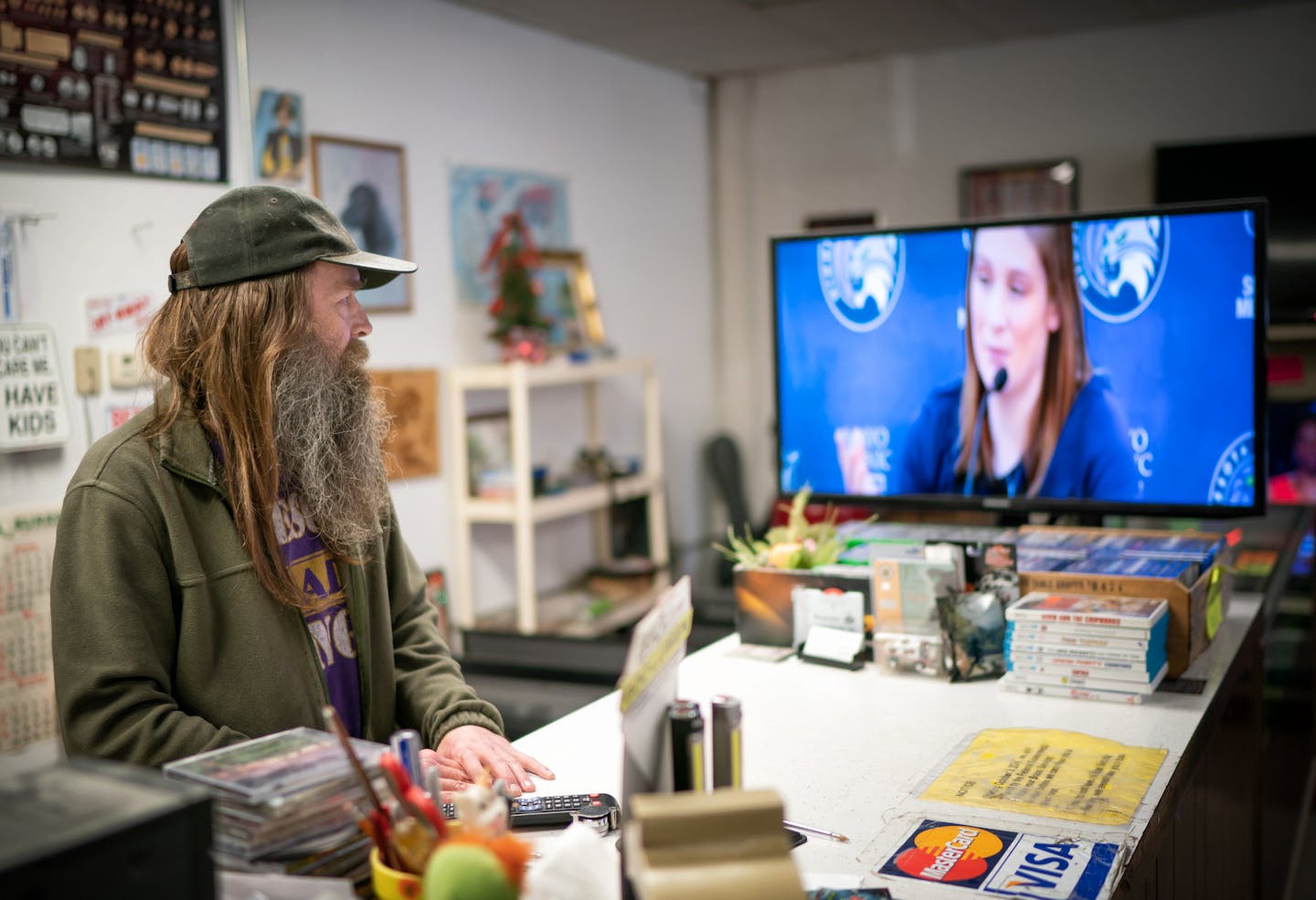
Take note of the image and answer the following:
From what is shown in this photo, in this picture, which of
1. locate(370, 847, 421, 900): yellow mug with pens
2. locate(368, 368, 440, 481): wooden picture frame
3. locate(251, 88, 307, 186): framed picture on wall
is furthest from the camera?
locate(368, 368, 440, 481): wooden picture frame

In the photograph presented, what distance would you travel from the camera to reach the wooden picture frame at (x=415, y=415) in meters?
3.92

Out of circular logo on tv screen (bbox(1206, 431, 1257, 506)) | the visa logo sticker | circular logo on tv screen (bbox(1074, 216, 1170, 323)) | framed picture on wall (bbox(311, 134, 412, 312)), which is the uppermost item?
framed picture on wall (bbox(311, 134, 412, 312))

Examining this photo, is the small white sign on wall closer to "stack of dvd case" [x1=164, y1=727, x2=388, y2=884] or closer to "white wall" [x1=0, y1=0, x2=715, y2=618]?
"white wall" [x1=0, y1=0, x2=715, y2=618]

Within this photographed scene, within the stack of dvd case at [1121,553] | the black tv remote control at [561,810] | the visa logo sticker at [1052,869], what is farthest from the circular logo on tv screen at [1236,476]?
the black tv remote control at [561,810]

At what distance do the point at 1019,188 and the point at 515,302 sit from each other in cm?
262

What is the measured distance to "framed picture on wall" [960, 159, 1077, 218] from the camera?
5.31 metres

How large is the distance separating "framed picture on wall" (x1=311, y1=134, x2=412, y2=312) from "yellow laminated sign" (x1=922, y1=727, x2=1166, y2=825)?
263 centimetres

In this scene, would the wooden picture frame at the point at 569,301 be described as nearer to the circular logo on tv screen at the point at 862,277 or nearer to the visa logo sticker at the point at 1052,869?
the circular logo on tv screen at the point at 862,277

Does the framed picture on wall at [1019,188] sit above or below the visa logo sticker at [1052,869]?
above

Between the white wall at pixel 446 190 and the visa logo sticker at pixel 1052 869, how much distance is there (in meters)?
2.49

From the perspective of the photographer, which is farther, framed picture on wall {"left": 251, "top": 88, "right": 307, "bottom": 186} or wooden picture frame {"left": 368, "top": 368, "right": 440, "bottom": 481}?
wooden picture frame {"left": 368, "top": 368, "right": 440, "bottom": 481}

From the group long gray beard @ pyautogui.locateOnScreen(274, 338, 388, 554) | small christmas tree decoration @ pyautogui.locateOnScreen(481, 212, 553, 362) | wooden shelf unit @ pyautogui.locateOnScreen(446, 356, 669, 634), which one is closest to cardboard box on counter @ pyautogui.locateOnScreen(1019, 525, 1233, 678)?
long gray beard @ pyautogui.locateOnScreen(274, 338, 388, 554)

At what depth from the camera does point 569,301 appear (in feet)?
15.8

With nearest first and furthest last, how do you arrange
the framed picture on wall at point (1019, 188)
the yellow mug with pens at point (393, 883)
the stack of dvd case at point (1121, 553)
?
1. the yellow mug with pens at point (393, 883)
2. the stack of dvd case at point (1121, 553)
3. the framed picture on wall at point (1019, 188)
